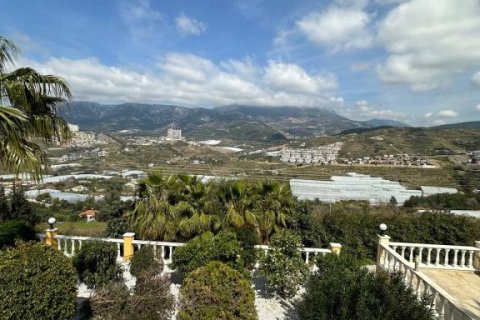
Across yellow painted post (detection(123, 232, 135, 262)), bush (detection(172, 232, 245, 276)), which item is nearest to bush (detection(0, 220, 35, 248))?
yellow painted post (detection(123, 232, 135, 262))

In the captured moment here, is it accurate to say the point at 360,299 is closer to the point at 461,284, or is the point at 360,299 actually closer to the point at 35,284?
the point at 35,284

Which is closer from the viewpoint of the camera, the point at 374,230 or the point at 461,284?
the point at 461,284

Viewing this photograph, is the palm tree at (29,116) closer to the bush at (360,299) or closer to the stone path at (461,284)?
the bush at (360,299)

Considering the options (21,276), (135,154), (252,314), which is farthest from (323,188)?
(135,154)

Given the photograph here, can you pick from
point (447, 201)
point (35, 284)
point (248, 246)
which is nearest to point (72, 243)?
point (35, 284)

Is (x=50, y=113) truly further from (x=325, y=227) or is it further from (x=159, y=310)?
(x=325, y=227)
